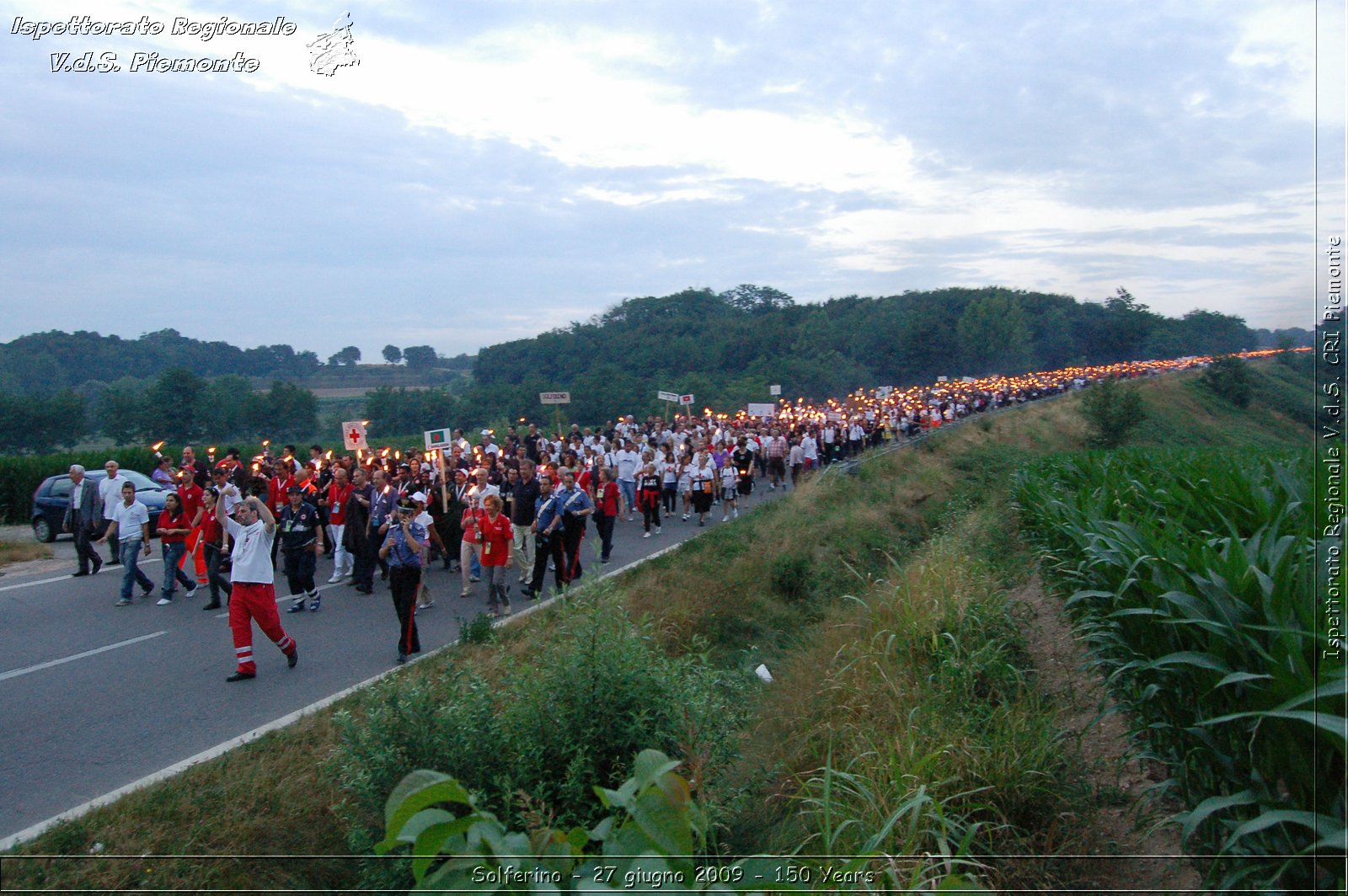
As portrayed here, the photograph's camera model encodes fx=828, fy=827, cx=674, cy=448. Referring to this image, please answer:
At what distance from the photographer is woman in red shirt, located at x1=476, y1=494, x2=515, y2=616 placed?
11.0 m

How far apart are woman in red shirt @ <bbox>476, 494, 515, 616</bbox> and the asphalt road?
718 millimetres

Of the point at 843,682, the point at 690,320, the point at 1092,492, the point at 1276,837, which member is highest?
the point at 690,320

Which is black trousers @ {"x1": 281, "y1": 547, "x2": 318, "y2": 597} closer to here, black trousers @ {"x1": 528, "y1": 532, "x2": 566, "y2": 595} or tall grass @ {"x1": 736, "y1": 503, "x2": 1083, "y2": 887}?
black trousers @ {"x1": 528, "y1": 532, "x2": 566, "y2": 595}

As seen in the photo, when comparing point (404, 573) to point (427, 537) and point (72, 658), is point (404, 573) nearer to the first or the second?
point (427, 537)

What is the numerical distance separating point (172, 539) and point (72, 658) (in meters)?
2.88

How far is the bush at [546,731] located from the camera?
4.57m

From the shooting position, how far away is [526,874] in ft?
6.02

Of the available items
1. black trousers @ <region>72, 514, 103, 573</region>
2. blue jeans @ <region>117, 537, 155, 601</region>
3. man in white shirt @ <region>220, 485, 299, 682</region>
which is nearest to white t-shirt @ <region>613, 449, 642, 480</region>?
blue jeans @ <region>117, 537, 155, 601</region>

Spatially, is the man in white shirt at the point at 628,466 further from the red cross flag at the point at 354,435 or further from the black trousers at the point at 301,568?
the black trousers at the point at 301,568

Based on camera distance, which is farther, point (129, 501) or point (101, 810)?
point (129, 501)

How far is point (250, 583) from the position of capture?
8211 millimetres

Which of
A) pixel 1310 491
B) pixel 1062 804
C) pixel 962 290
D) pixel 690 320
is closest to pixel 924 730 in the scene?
pixel 1062 804

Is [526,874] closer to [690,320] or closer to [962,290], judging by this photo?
[690,320]

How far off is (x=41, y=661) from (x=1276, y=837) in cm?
1106
